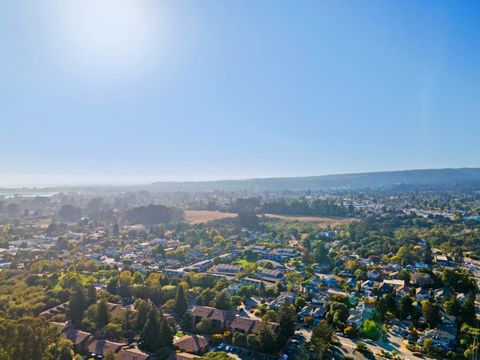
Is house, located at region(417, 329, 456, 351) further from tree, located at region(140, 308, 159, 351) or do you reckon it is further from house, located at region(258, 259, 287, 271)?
house, located at region(258, 259, 287, 271)

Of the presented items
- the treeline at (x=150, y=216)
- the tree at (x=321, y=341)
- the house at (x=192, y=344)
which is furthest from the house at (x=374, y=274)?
the treeline at (x=150, y=216)

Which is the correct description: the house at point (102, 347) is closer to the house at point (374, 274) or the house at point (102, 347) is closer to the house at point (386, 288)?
the house at point (386, 288)

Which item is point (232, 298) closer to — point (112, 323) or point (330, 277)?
point (112, 323)

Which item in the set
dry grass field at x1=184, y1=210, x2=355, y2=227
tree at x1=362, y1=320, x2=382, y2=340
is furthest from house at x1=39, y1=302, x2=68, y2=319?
dry grass field at x1=184, y1=210, x2=355, y2=227

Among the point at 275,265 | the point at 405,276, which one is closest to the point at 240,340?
the point at 405,276

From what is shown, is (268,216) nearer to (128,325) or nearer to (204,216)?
(204,216)

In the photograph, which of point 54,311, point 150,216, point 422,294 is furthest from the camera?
point 150,216
